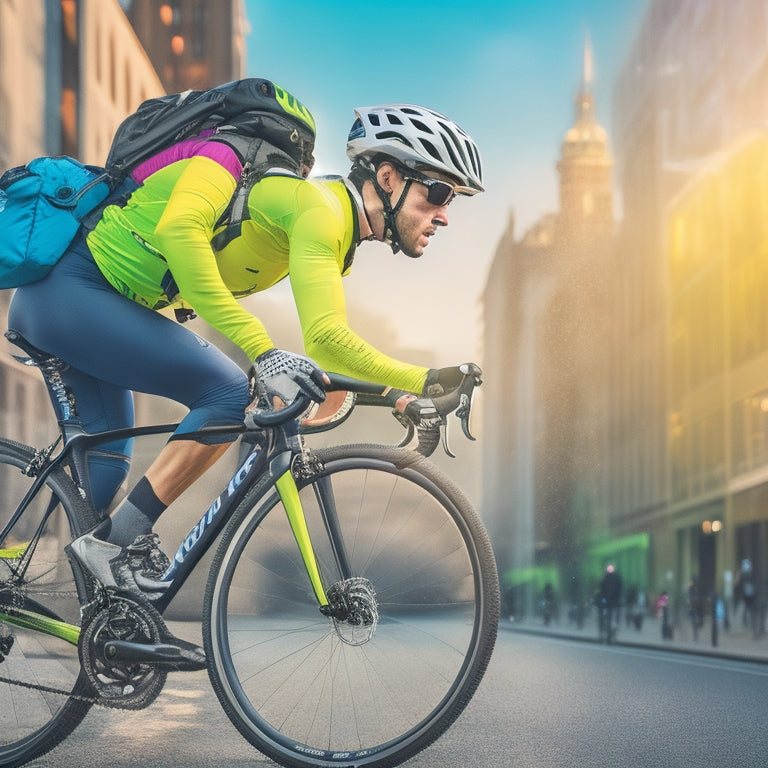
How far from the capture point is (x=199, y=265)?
10.6ft

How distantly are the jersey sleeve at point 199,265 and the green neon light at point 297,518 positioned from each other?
1.23 ft

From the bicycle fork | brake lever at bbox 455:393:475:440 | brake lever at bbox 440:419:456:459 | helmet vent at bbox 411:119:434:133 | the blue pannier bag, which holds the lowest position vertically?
the bicycle fork

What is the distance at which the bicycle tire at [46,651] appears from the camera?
3.42m

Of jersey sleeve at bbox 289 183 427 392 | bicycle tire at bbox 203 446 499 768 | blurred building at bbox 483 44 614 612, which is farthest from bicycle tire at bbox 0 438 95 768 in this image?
blurred building at bbox 483 44 614 612

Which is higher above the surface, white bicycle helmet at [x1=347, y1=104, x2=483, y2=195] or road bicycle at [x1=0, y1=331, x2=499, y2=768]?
white bicycle helmet at [x1=347, y1=104, x2=483, y2=195]

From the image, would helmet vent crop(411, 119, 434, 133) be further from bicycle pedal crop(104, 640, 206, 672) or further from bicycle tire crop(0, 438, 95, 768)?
bicycle pedal crop(104, 640, 206, 672)

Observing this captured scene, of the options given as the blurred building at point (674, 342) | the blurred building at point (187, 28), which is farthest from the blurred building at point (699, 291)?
the blurred building at point (187, 28)

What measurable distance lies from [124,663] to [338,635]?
618 millimetres

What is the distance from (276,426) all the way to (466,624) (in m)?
0.78

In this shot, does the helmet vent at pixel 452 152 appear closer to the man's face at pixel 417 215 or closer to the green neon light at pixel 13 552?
the man's face at pixel 417 215

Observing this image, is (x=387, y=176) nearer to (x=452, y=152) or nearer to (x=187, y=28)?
(x=452, y=152)

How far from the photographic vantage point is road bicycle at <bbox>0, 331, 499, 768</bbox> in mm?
3074

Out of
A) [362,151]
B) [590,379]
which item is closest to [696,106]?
[590,379]

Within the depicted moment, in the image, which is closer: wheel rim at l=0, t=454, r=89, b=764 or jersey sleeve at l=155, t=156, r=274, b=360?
jersey sleeve at l=155, t=156, r=274, b=360
